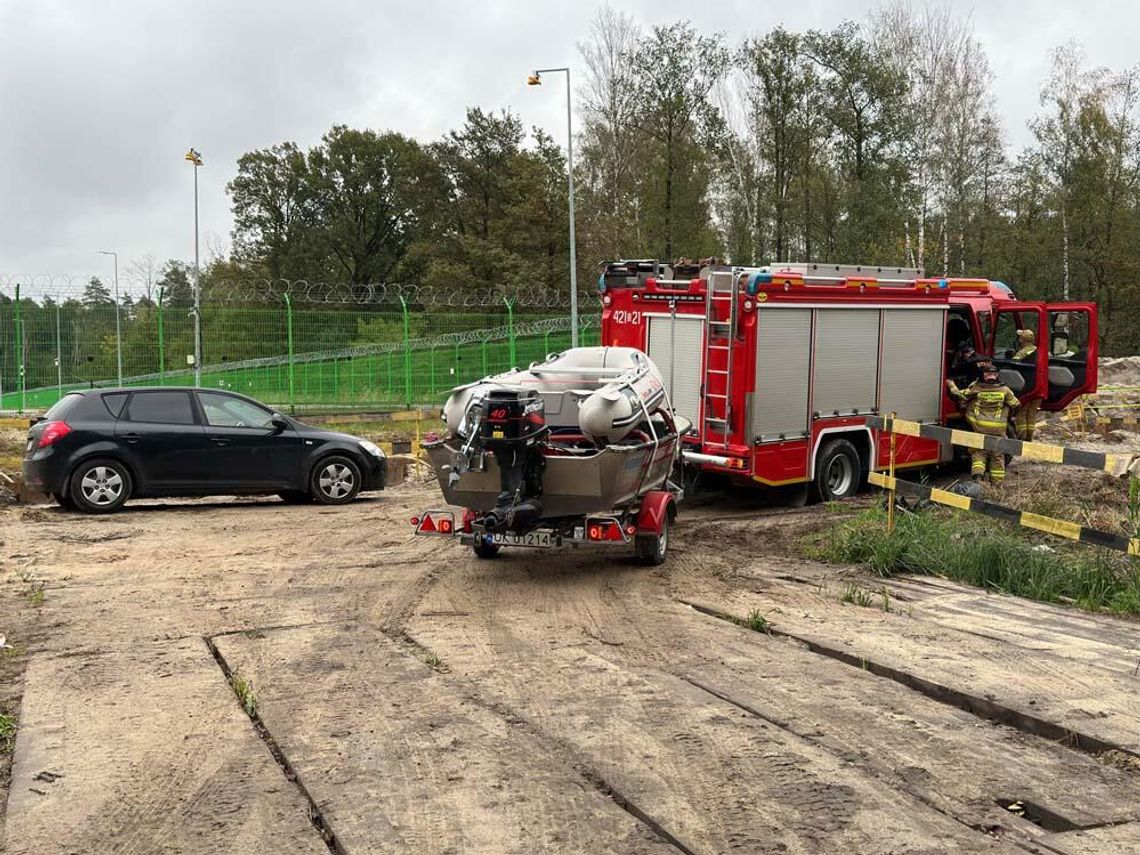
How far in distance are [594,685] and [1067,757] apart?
7.76ft

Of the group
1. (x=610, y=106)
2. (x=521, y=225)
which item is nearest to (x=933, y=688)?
(x=610, y=106)

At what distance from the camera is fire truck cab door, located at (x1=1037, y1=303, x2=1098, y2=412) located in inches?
627

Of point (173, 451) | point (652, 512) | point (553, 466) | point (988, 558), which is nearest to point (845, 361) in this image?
point (988, 558)

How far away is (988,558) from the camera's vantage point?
9352 mm

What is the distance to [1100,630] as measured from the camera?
7.61 metres

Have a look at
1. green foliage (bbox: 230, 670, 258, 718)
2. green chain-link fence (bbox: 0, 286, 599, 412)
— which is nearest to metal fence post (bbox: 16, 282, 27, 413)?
green chain-link fence (bbox: 0, 286, 599, 412)

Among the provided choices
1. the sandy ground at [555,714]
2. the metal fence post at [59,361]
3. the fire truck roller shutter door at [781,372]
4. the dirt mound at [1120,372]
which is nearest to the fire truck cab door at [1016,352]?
the fire truck roller shutter door at [781,372]

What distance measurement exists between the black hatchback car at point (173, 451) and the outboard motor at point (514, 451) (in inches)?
228

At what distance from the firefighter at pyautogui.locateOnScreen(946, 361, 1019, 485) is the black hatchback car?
7.95 metres

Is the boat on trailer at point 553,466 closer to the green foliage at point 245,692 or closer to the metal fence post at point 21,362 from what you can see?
the green foliage at point 245,692

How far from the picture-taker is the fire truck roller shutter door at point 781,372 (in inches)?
499

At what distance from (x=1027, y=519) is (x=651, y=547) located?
9.99ft

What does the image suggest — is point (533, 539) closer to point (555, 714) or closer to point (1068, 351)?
point (555, 714)

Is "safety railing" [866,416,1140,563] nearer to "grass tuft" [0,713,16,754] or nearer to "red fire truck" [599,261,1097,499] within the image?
"red fire truck" [599,261,1097,499]
